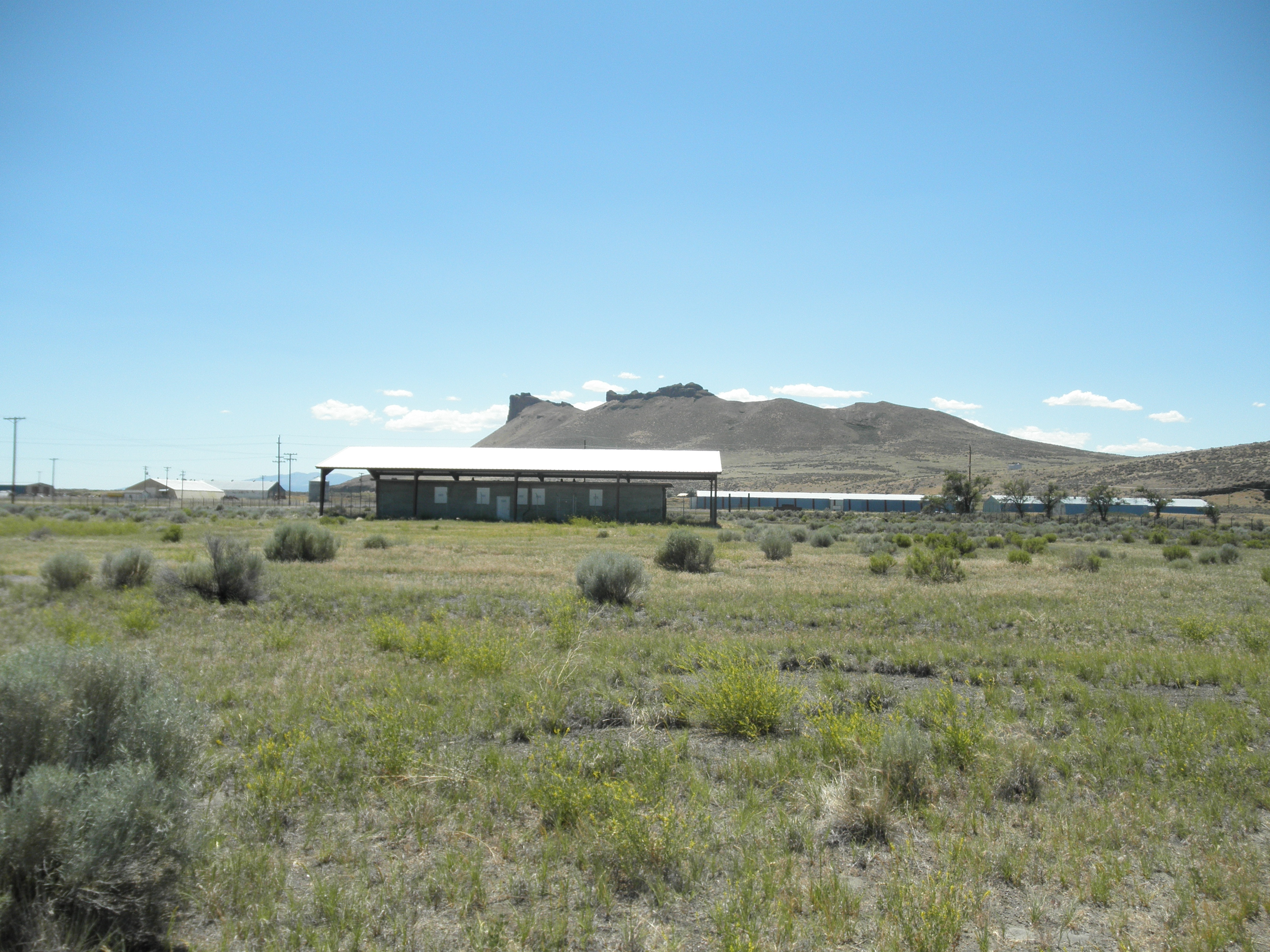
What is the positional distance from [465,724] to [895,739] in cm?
342

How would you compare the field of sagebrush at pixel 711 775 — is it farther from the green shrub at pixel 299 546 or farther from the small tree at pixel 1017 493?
the small tree at pixel 1017 493

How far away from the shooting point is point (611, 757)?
18.0ft

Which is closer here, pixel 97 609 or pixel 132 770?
pixel 132 770

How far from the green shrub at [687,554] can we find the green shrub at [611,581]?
5720mm

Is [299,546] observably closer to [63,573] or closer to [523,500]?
[63,573]

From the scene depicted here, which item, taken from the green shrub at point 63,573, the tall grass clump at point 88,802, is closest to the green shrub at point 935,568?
the tall grass clump at point 88,802

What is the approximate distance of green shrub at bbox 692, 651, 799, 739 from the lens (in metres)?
6.65

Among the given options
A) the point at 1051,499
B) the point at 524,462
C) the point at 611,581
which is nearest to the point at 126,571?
the point at 611,581

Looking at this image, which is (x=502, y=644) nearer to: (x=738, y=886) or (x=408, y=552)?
(x=738, y=886)

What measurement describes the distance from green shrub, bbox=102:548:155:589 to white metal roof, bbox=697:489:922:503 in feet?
242

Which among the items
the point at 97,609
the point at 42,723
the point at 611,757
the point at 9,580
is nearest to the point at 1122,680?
the point at 611,757

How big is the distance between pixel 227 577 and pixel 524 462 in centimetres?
3500

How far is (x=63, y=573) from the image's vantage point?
13688mm

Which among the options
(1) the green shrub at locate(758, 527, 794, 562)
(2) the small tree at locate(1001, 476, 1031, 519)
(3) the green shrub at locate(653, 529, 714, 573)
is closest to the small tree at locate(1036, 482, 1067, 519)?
(2) the small tree at locate(1001, 476, 1031, 519)
